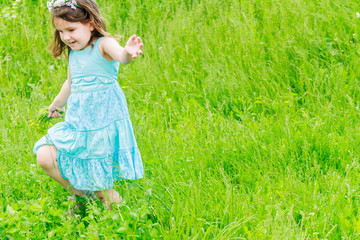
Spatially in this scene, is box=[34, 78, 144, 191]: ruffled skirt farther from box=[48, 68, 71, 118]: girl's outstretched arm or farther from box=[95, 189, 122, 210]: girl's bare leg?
box=[48, 68, 71, 118]: girl's outstretched arm

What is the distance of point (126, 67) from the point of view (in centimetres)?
512

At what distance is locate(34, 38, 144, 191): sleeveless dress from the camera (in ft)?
9.77

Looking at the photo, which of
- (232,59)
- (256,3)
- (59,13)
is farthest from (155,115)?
(256,3)

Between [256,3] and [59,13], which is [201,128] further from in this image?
[256,3]

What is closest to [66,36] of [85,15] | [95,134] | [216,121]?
[85,15]

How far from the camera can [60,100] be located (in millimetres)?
3291

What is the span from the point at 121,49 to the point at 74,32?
386mm

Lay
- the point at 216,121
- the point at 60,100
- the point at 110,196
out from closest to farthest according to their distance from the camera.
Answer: the point at 110,196 < the point at 60,100 < the point at 216,121

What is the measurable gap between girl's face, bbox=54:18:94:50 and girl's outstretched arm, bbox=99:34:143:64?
0.37 ft

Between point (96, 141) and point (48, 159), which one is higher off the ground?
point (96, 141)

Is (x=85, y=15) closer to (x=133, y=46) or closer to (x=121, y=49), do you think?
(x=121, y=49)

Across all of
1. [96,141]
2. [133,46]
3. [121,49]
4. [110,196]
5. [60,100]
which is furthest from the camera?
[60,100]

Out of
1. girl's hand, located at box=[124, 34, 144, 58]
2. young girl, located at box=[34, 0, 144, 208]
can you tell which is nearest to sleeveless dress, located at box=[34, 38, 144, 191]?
young girl, located at box=[34, 0, 144, 208]

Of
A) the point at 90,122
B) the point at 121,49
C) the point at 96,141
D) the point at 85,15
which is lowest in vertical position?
the point at 96,141
